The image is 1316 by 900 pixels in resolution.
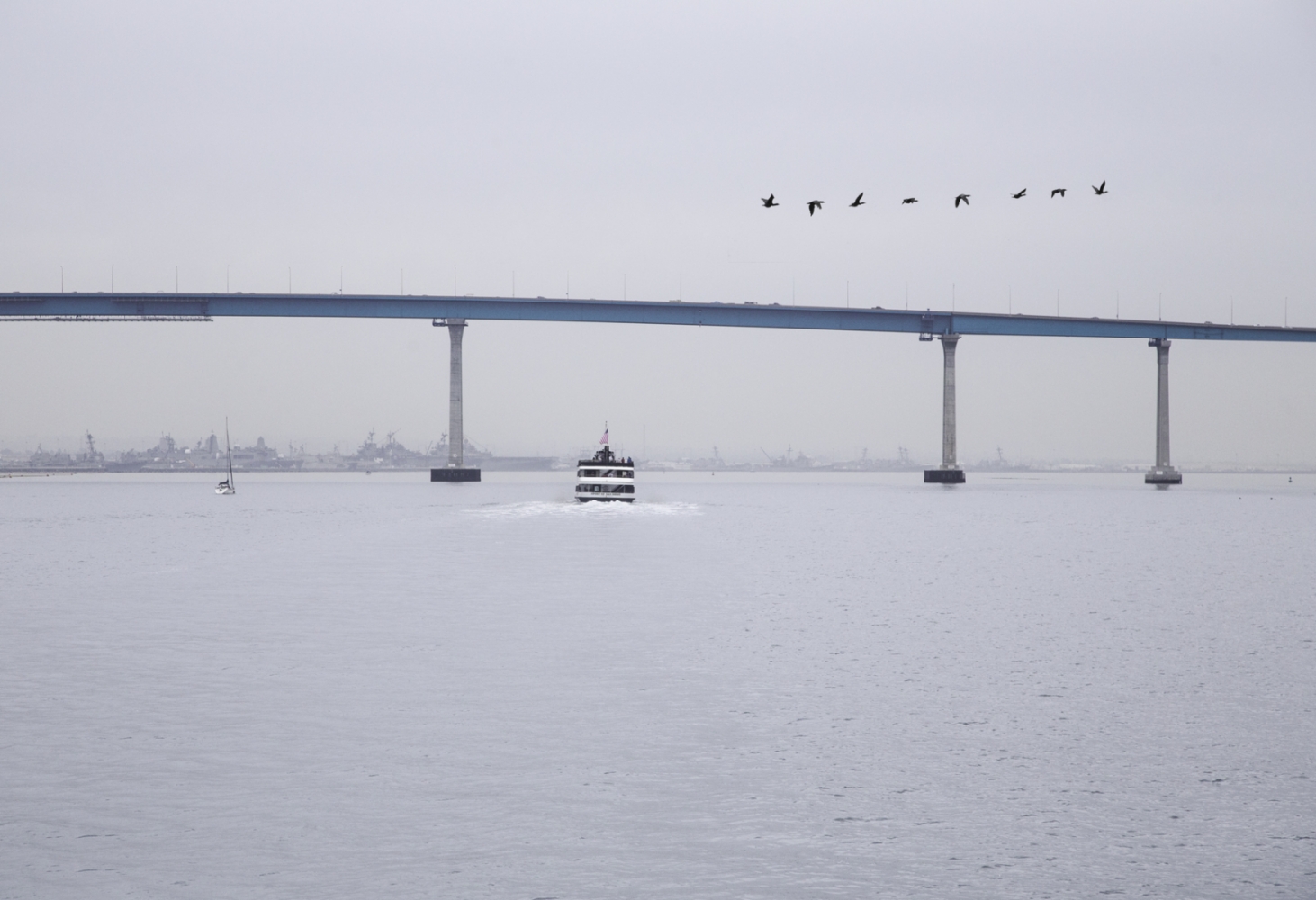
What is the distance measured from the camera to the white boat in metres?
125

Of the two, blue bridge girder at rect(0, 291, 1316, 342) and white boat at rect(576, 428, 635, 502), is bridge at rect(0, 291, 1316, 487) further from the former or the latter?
white boat at rect(576, 428, 635, 502)

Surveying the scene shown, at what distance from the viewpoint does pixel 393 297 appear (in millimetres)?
172625

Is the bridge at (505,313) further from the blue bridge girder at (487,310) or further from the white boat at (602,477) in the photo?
the white boat at (602,477)

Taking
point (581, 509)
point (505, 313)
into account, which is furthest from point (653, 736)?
point (505, 313)

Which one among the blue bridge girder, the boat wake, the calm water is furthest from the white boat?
the calm water

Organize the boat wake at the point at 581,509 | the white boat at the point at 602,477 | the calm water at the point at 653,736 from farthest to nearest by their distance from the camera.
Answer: the white boat at the point at 602,477
the boat wake at the point at 581,509
the calm water at the point at 653,736

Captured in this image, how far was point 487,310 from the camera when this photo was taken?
17575 centimetres

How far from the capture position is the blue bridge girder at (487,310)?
170 metres

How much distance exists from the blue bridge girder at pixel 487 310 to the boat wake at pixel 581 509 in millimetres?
37471

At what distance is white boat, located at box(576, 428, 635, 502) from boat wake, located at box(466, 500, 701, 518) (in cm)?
124

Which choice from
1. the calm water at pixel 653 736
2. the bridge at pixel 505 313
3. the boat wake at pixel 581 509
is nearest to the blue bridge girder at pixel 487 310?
the bridge at pixel 505 313

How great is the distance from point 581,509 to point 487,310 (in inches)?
2376

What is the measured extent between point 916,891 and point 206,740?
13.1m

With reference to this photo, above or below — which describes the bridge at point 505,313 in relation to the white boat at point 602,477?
above
